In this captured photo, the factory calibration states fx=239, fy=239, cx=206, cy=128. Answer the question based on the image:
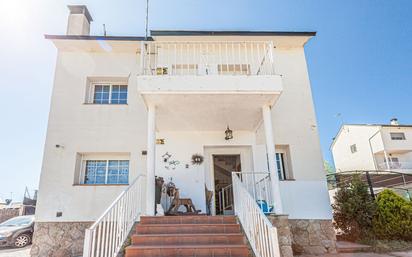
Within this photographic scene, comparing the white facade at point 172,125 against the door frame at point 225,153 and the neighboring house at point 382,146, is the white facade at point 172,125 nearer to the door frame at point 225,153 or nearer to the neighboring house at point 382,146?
the door frame at point 225,153

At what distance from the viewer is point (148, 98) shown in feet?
20.1

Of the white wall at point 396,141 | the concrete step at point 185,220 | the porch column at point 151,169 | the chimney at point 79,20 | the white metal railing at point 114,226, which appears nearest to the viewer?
the white metal railing at point 114,226

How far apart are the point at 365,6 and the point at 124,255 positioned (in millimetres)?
15813

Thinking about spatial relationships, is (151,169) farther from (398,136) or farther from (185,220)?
(398,136)

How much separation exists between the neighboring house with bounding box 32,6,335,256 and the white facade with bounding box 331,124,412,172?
63.4 feet

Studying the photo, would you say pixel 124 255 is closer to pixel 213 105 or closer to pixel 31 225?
pixel 213 105

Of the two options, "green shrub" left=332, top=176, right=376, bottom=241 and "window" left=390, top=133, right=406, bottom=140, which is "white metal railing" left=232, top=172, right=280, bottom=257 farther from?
"window" left=390, top=133, right=406, bottom=140

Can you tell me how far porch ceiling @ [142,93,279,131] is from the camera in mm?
6176

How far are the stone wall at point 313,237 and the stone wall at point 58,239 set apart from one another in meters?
6.32

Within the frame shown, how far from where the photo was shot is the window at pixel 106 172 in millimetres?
7871

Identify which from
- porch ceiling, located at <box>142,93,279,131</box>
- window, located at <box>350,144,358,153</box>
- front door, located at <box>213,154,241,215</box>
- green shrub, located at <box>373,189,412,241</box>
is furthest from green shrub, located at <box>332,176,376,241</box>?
window, located at <box>350,144,358,153</box>

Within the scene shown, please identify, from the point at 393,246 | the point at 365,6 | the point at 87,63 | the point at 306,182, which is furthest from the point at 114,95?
the point at 365,6

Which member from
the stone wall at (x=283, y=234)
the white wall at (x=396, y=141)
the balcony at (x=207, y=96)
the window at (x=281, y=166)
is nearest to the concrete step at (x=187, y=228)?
the stone wall at (x=283, y=234)

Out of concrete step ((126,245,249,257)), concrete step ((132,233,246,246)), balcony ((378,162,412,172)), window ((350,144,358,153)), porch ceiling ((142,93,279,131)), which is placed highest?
window ((350,144,358,153))
